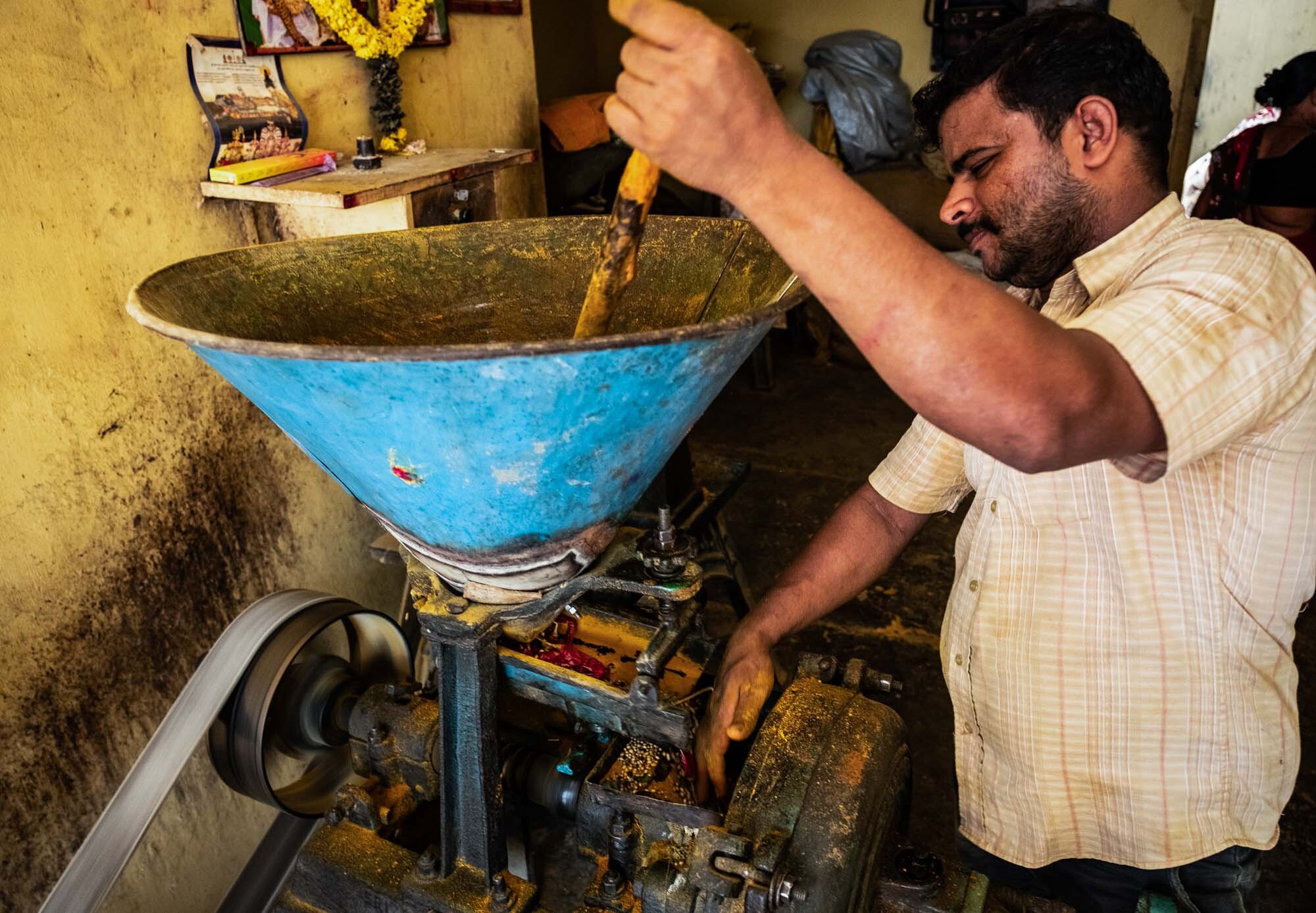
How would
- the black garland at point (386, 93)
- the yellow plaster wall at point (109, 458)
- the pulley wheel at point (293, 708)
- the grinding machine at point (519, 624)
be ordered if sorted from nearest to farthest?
the grinding machine at point (519, 624)
the yellow plaster wall at point (109, 458)
the pulley wheel at point (293, 708)
the black garland at point (386, 93)

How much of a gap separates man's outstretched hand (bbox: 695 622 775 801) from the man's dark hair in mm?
930

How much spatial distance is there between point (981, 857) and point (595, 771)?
74 centimetres

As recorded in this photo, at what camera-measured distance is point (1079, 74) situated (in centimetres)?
127

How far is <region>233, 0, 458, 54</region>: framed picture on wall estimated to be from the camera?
7.69 ft

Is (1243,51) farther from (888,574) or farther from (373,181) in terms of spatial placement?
(373,181)

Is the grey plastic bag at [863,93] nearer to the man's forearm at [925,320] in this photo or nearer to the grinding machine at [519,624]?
the grinding machine at [519,624]

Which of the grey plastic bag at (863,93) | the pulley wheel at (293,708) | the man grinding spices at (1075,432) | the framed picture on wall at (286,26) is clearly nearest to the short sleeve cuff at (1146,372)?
the man grinding spices at (1075,432)

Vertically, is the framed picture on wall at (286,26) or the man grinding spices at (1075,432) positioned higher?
the framed picture on wall at (286,26)

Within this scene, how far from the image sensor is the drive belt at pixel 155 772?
1.89 meters

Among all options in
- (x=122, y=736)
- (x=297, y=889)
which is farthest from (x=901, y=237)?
(x=122, y=736)

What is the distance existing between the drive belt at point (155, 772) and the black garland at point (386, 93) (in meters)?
1.62

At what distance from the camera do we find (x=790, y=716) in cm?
147

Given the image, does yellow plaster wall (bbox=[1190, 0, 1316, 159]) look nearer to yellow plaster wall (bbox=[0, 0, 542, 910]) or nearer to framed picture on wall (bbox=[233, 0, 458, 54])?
framed picture on wall (bbox=[233, 0, 458, 54])

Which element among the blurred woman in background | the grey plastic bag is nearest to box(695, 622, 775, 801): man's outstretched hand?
the blurred woman in background
